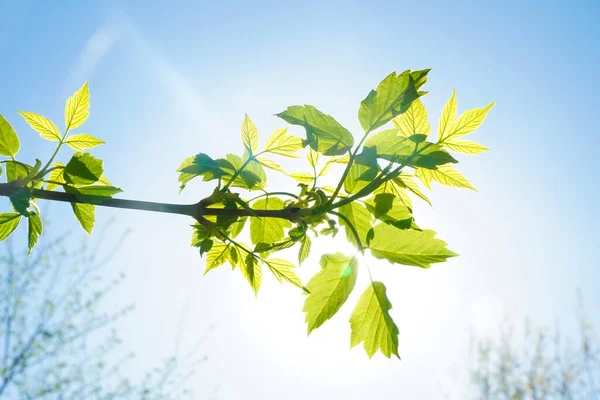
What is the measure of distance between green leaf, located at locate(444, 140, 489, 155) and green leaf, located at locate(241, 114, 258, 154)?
379 millimetres

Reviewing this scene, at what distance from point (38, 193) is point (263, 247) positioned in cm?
37

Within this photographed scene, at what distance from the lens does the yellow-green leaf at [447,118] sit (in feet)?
2.67

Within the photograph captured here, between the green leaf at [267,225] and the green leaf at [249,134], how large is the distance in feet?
0.35

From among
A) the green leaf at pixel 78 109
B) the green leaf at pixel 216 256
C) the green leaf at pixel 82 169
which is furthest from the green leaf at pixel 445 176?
the green leaf at pixel 78 109

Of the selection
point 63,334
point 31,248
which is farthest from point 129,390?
point 31,248

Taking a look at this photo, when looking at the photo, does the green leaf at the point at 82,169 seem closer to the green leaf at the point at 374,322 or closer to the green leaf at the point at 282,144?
the green leaf at the point at 282,144

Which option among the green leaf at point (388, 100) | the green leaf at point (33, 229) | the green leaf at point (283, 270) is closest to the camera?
the green leaf at point (388, 100)

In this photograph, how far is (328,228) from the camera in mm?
741

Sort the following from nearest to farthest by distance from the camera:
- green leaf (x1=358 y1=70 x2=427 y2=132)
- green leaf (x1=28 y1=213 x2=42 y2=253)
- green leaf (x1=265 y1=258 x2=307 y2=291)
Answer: green leaf (x1=358 y1=70 x2=427 y2=132)
green leaf (x1=28 y1=213 x2=42 y2=253)
green leaf (x1=265 y1=258 x2=307 y2=291)

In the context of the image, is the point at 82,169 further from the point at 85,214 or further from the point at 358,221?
the point at 358,221

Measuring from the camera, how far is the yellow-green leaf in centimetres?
81

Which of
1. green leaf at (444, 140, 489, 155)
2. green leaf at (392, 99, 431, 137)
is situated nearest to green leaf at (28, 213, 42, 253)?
green leaf at (392, 99, 431, 137)

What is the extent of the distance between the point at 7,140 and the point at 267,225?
48 centimetres

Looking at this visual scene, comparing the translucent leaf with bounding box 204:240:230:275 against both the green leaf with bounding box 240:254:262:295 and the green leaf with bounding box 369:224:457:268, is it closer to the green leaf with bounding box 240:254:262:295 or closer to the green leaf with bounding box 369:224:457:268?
the green leaf with bounding box 240:254:262:295
